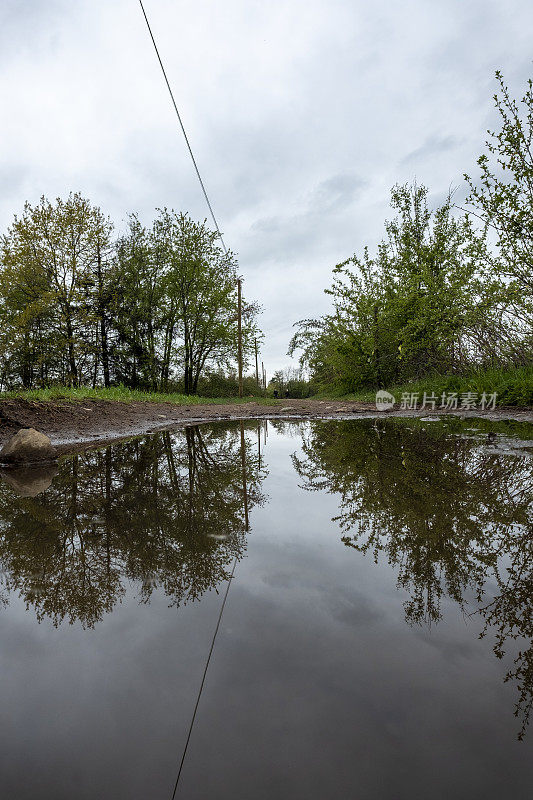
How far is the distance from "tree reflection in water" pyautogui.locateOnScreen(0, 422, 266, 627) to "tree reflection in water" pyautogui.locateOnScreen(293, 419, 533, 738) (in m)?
0.53

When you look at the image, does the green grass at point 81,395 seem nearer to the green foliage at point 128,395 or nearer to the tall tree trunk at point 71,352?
the green foliage at point 128,395

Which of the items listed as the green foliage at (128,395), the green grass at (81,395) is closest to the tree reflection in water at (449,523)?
the green grass at (81,395)

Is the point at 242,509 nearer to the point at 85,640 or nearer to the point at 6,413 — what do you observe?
the point at 85,640

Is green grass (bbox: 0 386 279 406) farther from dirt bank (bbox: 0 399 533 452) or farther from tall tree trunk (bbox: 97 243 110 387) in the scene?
tall tree trunk (bbox: 97 243 110 387)

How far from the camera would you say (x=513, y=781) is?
0.57 metres

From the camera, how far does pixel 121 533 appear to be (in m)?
1.65

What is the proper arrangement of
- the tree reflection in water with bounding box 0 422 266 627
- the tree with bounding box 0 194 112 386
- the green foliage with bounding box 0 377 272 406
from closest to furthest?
the tree reflection in water with bounding box 0 422 266 627 < the green foliage with bounding box 0 377 272 406 < the tree with bounding box 0 194 112 386

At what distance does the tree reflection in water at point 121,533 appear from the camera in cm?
121

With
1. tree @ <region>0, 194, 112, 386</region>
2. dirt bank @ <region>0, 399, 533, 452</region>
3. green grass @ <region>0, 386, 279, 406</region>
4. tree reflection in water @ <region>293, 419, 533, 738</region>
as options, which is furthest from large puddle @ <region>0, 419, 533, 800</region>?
tree @ <region>0, 194, 112, 386</region>

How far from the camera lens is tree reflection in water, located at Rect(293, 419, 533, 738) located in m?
1.01

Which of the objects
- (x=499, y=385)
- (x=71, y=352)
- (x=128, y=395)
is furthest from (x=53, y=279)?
(x=499, y=385)

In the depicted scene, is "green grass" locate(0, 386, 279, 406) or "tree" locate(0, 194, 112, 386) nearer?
"green grass" locate(0, 386, 279, 406)

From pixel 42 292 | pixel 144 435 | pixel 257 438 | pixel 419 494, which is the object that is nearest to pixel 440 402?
pixel 257 438

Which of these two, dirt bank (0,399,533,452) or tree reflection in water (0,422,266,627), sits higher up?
dirt bank (0,399,533,452)
